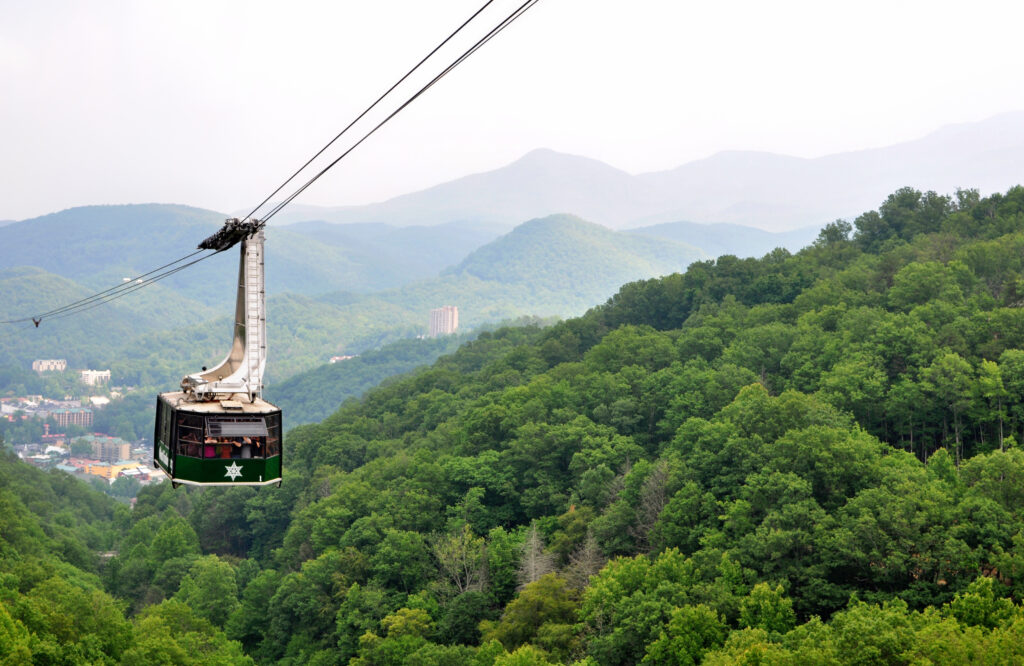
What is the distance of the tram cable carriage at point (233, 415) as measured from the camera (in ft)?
87.6

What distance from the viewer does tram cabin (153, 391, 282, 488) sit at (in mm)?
26625

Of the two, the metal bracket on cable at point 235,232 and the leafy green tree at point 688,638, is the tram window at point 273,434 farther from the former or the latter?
the leafy green tree at point 688,638

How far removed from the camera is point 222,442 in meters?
26.9

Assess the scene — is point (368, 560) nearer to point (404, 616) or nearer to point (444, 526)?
point (444, 526)

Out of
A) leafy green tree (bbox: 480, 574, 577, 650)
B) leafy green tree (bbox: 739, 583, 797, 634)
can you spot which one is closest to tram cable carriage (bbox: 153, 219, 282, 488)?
leafy green tree (bbox: 739, 583, 797, 634)

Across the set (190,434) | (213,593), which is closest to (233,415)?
(190,434)

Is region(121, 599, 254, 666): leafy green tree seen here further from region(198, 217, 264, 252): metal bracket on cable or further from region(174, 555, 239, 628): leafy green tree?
region(198, 217, 264, 252): metal bracket on cable

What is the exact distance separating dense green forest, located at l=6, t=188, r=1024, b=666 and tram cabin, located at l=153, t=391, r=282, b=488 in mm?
17362

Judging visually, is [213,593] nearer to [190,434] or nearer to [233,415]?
[190,434]

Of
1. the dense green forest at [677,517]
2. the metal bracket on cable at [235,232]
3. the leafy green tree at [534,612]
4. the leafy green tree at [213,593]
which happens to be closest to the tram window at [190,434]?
the metal bracket on cable at [235,232]

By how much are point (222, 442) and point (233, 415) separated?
2.75 ft

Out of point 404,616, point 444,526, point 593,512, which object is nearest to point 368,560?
point 444,526

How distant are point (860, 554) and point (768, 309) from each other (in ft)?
145

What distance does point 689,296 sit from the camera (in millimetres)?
100688
